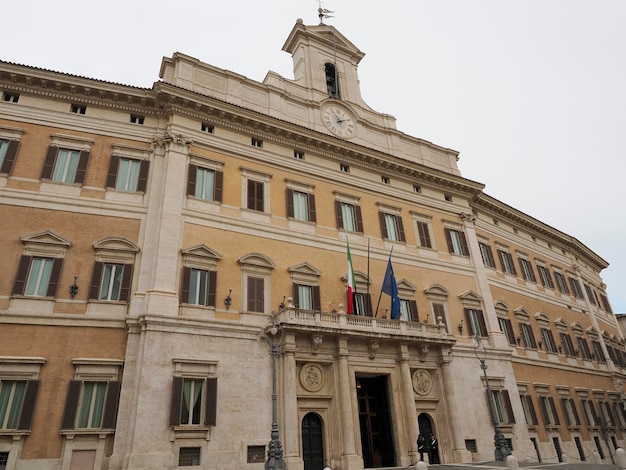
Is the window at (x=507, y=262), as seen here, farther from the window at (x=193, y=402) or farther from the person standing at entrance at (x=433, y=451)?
the window at (x=193, y=402)

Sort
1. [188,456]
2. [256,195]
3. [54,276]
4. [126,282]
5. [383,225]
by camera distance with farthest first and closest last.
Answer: [383,225], [256,195], [126,282], [54,276], [188,456]

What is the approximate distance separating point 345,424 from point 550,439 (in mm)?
14720

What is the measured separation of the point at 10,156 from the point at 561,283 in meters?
36.0

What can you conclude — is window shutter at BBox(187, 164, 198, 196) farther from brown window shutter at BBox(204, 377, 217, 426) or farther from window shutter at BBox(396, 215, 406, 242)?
window shutter at BBox(396, 215, 406, 242)

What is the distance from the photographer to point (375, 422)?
20.2 metres

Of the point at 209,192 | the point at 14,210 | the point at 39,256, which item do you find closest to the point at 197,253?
the point at 209,192

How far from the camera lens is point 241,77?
23203mm

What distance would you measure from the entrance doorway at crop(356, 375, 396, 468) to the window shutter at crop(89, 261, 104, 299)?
38.1 ft

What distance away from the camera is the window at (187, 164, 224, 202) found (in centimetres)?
1975

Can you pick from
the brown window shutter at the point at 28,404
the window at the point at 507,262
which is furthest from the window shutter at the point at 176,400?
the window at the point at 507,262

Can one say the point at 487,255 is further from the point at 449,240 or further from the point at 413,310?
the point at 413,310

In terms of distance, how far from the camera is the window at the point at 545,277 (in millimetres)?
33156

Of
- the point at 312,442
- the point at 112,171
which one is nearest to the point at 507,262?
the point at 312,442

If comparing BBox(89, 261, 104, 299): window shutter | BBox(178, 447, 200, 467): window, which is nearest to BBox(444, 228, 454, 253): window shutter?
BBox(178, 447, 200, 467): window
